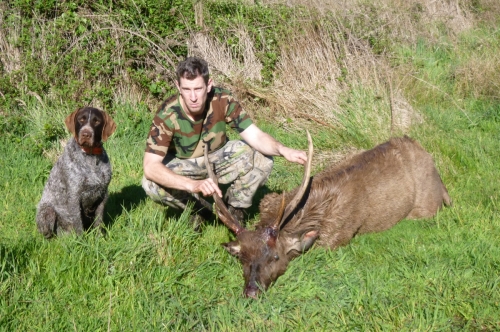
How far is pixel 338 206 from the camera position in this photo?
6035 mm

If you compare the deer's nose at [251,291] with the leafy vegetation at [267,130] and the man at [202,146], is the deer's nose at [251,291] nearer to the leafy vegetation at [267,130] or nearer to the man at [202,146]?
the leafy vegetation at [267,130]

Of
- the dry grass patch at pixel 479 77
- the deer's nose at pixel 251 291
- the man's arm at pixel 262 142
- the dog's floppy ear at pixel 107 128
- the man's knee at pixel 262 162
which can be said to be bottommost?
the dry grass patch at pixel 479 77

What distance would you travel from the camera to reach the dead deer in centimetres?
523

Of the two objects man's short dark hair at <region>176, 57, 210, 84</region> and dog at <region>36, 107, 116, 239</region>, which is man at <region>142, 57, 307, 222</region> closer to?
man's short dark hair at <region>176, 57, 210, 84</region>

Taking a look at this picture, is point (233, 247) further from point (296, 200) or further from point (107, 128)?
point (107, 128)

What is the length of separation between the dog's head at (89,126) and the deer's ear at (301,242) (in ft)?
6.66

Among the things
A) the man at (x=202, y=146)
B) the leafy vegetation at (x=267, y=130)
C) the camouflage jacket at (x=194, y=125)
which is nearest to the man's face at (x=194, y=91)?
the man at (x=202, y=146)

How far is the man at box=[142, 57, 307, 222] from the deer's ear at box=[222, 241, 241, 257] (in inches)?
24.7

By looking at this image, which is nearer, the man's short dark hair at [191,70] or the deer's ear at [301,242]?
the deer's ear at [301,242]

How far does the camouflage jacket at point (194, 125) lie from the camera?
606 centimetres

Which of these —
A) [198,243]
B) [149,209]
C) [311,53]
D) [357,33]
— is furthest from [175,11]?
[198,243]

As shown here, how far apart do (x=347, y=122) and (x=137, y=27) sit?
3548 mm

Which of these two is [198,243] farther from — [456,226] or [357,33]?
[357,33]

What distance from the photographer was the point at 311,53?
9.84 meters
